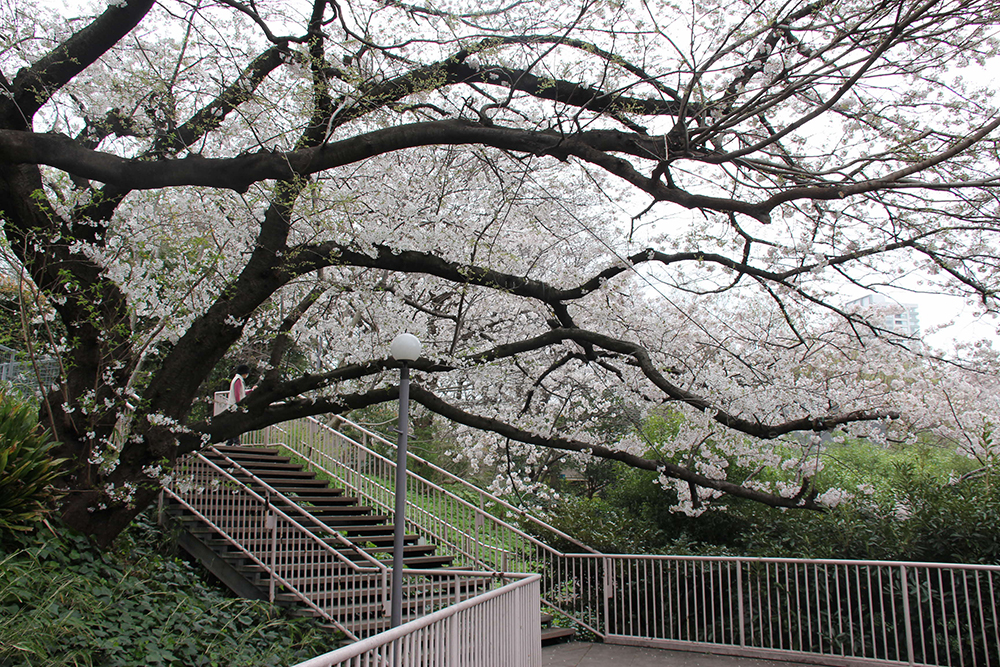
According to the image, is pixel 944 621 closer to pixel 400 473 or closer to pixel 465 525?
pixel 400 473

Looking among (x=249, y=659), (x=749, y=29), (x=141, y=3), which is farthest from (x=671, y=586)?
(x=141, y=3)

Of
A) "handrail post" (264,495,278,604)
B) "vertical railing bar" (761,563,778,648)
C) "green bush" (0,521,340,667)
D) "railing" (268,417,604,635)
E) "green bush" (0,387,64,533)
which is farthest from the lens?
"railing" (268,417,604,635)

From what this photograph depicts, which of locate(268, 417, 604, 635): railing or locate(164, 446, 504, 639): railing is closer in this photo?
locate(164, 446, 504, 639): railing

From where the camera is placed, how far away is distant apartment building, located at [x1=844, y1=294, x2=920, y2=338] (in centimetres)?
825

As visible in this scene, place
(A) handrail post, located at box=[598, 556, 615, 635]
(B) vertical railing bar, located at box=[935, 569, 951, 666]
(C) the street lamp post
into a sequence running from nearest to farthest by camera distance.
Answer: (C) the street lamp post
(B) vertical railing bar, located at box=[935, 569, 951, 666]
(A) handrail post, located at box=[598, 556, 615, 635]

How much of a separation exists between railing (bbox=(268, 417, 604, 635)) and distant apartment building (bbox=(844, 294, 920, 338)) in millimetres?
4884

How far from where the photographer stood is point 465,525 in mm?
10344

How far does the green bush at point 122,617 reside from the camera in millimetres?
4734

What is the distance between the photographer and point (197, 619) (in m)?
6.49

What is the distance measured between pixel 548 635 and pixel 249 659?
156 inches

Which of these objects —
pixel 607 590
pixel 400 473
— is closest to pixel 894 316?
pixel 607 590

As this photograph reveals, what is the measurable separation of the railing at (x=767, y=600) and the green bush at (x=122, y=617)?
3.30 m

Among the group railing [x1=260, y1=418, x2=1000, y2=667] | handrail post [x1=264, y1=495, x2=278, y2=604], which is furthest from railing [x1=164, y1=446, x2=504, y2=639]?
railing [x1=260, y1=418, x2=1000, y2=667]

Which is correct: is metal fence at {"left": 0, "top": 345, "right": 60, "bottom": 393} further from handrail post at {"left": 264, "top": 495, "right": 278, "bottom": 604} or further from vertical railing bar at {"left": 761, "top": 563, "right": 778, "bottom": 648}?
vertical railing bar at {"left": 761, "top": 563, "right": 778, "bottom": 648}
